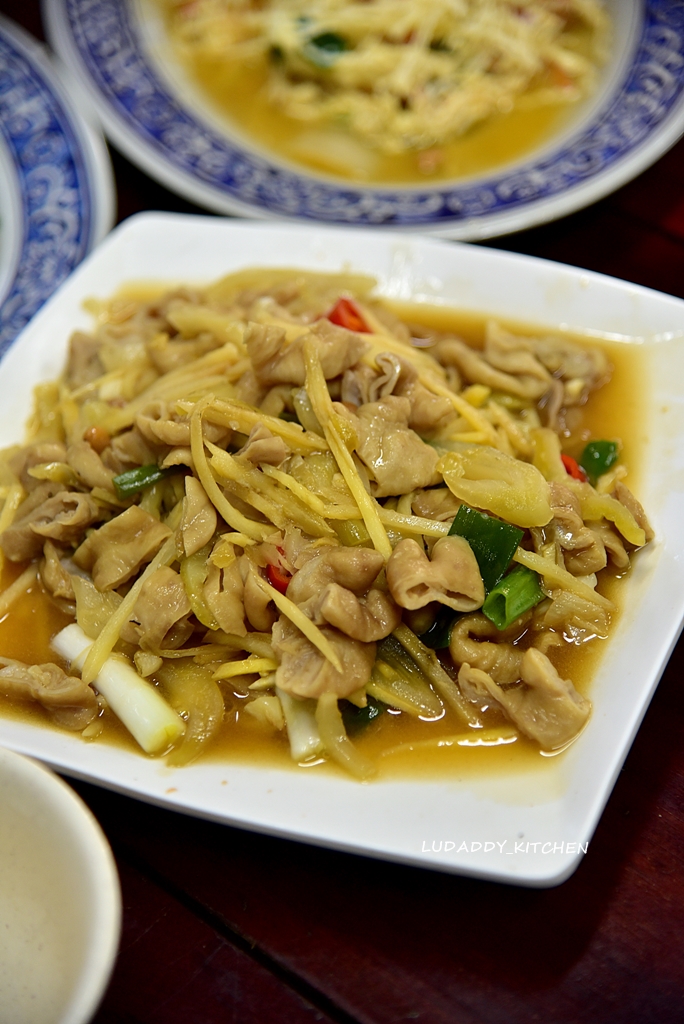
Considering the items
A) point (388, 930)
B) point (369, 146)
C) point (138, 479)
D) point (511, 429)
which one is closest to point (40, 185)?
point (369, 146)

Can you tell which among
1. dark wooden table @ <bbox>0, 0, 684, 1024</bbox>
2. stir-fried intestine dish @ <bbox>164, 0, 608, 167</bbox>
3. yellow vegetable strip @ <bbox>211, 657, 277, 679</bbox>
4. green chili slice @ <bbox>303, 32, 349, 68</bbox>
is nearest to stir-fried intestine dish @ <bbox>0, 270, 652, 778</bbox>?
yellow vegetable strip @ <bbox>211, 657, 277, 679</bbox>

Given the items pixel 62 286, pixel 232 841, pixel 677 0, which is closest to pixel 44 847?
pixel 232 841

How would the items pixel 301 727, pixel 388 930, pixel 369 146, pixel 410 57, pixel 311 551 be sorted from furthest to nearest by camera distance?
pixel 410 57, pixel 369 146, pixel 311 551, pixel 301 727, pixel 388 930

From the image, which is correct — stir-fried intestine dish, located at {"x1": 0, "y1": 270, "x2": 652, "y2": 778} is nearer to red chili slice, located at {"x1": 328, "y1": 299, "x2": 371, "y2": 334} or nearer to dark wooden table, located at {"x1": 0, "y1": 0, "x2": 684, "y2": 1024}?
red chili slice, located at {"x1": 328, "y1": 299, "x2": 371, "y2": 334}

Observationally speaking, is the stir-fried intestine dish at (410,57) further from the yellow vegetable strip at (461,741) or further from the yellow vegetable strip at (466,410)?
the yellow vegetable strip at (461,741)

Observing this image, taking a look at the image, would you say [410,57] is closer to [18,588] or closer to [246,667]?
[18,588]

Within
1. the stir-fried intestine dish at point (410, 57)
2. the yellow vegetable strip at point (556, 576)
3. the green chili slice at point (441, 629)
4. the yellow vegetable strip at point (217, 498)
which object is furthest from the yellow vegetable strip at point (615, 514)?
the stir-fried intestine dish at point (410, 57)

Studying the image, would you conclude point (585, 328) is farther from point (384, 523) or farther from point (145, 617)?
point (145, 617)
